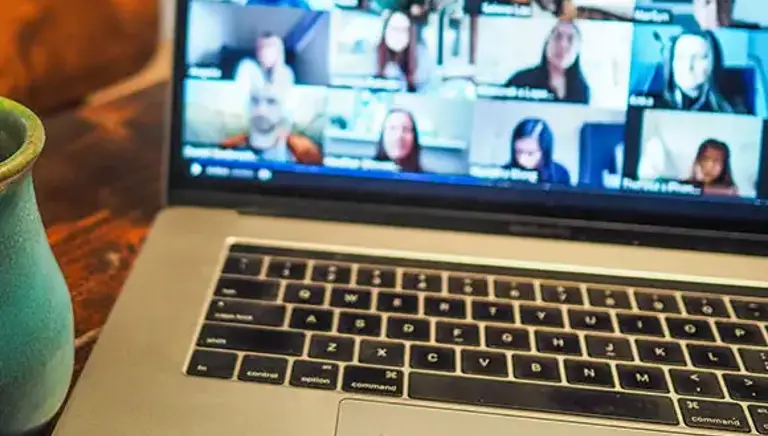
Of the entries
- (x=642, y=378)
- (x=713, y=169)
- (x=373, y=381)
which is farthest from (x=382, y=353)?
(x=713, y=169)

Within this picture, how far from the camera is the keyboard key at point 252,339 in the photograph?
51cm

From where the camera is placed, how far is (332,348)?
0.51 meters

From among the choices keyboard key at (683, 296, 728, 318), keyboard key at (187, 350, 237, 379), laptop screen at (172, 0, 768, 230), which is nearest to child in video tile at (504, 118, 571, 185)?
laptop screen at (172, 0, 768, 230)

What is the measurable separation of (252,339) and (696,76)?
0.98ft

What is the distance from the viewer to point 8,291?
408 millimetres

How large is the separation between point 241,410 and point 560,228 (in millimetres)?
239

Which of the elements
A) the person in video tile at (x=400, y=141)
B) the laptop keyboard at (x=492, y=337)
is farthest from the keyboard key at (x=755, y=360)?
the person in video tile at (x=400, y=141)

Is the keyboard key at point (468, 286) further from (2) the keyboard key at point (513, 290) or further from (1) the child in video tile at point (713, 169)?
(1) the child in video tile at point (713, 169)

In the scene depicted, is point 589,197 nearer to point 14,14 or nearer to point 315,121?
point 315,121

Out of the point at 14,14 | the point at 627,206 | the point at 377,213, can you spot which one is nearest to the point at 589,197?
the point at 627,206

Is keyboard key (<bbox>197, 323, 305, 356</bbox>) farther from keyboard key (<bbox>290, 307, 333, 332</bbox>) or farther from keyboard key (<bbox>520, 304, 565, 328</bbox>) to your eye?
keyboard key (<bbox>520, 304, 565, 328</bbox>)

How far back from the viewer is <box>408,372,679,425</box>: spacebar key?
480 mm

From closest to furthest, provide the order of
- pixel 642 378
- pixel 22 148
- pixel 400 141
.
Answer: pixel 22 148 → pixel 642 378 → pixel 400 141

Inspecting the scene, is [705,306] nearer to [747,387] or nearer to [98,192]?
[747,387]
